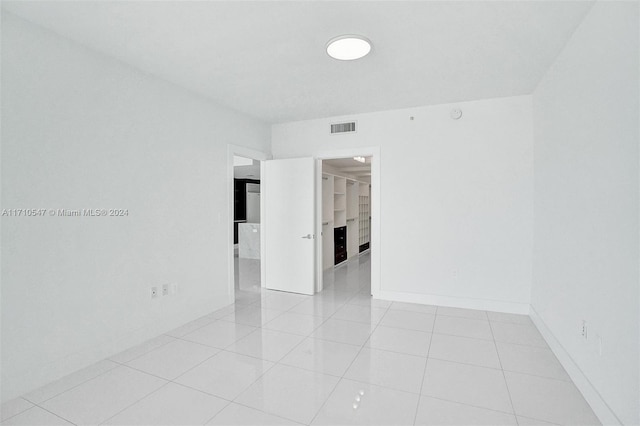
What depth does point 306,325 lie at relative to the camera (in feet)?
10.9

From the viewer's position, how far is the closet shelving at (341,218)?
605 centimetres

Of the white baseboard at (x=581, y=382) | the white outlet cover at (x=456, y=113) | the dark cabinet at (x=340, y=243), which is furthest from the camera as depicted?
the dark cabinet at (x=340, y=243)

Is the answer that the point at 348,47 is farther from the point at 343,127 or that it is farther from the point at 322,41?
the point at 343,127

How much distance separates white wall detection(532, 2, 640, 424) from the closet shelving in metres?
3.77

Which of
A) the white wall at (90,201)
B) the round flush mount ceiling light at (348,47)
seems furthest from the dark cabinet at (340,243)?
the round flush mount ceiling light at (348,47)

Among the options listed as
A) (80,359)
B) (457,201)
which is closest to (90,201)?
(80,359)

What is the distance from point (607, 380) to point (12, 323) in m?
3.67

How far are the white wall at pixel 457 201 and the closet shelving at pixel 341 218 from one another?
74.7 inches

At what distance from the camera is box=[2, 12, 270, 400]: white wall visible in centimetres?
209

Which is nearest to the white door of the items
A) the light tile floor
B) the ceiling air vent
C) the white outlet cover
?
the ceiling air vent

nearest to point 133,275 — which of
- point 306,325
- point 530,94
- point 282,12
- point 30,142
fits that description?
point 30,142

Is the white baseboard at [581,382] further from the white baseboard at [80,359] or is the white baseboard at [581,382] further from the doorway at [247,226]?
the doorway at [247,226]

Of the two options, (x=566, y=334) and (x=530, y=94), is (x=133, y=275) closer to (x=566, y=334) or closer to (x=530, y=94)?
(x=566, y=334)

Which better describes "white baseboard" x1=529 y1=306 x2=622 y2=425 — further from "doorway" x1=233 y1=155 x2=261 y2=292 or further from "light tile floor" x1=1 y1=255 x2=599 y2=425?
"doorway" x1=233 y1=155 x2=261 y2=292
